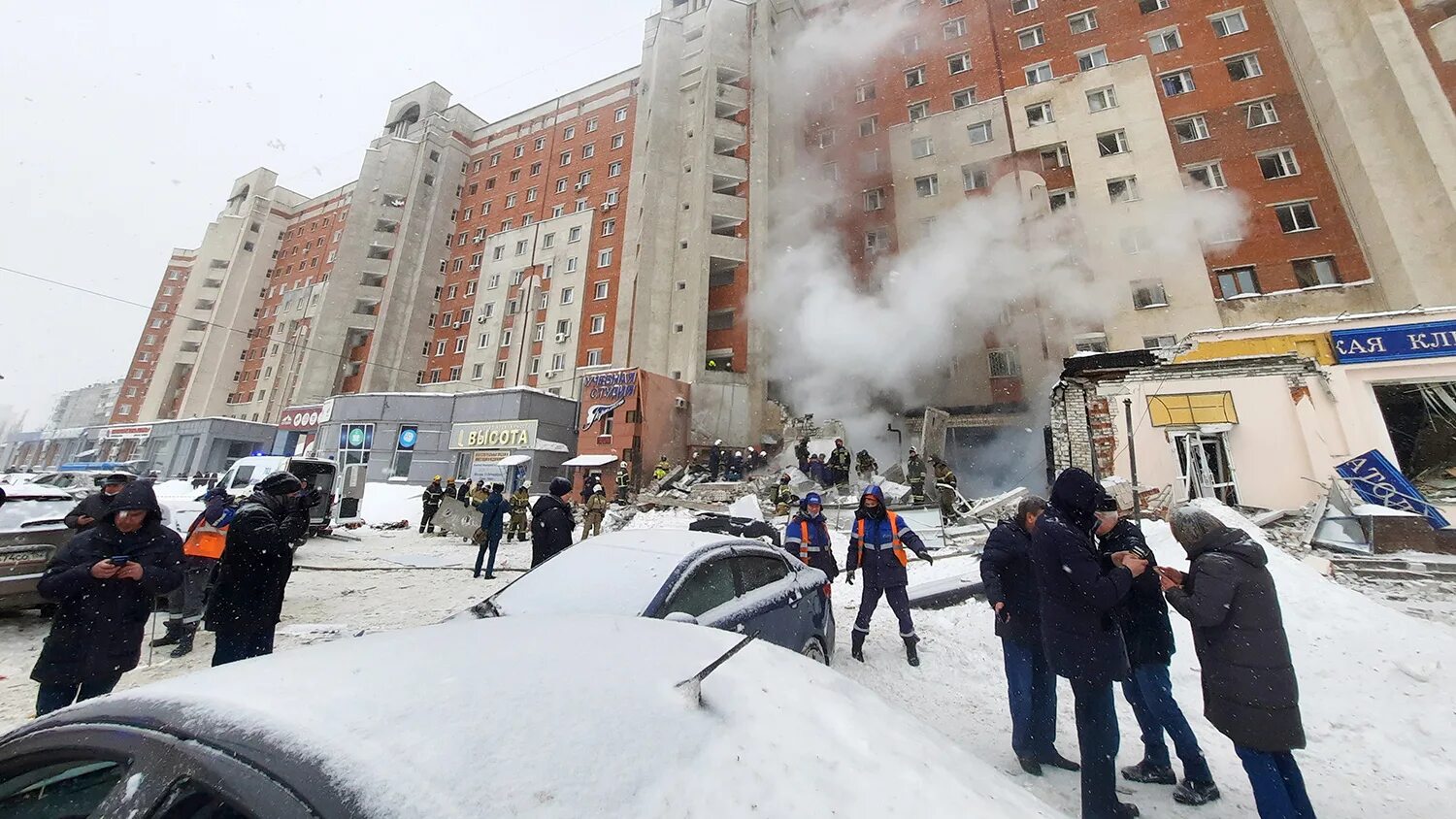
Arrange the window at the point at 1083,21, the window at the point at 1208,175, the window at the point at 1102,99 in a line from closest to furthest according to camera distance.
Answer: the window at the point at 1208,175, the window at the point at 1102,99, the window at the point at 1083,21

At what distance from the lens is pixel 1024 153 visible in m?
24.2

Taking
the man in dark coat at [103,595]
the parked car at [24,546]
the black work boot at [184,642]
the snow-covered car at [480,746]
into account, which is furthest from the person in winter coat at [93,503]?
the snow-covered car at [480,746]

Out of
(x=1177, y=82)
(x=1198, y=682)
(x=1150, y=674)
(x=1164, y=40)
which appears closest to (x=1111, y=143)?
(x=1177, y=82)

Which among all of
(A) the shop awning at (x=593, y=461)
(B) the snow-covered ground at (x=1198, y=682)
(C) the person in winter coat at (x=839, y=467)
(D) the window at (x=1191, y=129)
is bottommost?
(B) the snow-covered ground at (x=1198, y=682)

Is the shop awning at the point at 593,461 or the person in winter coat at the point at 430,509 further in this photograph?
the shop awning at the point at 593,461

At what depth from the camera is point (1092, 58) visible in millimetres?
24016

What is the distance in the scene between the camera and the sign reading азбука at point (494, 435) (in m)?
25.8

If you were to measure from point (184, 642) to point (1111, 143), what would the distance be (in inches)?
1243

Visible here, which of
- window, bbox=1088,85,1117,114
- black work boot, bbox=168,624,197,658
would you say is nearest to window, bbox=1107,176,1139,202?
window, bbox=1088,85,1117,114

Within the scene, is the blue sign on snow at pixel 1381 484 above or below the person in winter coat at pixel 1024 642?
above

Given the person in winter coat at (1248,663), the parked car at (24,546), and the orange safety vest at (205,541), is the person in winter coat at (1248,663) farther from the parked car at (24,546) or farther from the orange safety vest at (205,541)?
the parked car at (24,546)

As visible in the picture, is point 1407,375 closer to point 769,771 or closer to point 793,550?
point 793,550

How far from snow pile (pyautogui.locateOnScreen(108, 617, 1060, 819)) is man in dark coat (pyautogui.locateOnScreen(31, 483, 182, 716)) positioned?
9.27ft

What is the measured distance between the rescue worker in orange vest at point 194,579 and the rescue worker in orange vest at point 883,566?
6406 mm
